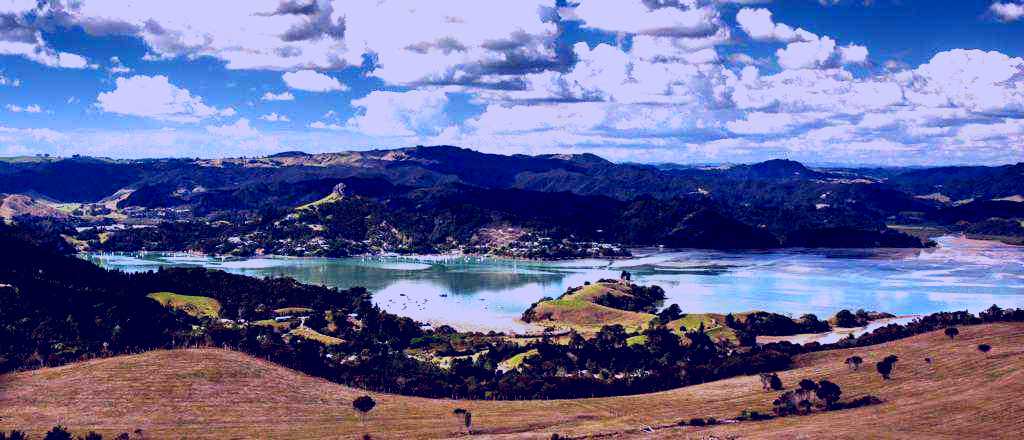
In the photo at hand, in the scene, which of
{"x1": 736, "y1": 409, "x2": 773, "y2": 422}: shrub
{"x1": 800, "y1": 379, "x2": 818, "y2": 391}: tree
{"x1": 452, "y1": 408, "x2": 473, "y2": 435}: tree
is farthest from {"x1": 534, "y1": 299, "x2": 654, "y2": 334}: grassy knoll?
{"x1": 452, "y1": 408, "x2": 473, "y2": 435}: tree

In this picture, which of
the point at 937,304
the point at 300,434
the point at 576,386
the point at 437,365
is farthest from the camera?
the point at 937,304

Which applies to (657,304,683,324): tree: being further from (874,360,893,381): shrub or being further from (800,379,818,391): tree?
(800,379,818,391): tree

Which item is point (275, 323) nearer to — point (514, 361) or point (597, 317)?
point (514, 361)

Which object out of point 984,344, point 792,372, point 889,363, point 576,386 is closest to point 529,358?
point 576,386

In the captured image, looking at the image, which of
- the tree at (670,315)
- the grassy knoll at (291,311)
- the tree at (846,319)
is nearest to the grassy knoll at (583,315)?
the tree at (670,315)

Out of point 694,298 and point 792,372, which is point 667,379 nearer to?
point 792,372

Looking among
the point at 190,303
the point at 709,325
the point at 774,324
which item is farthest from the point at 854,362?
the point at 190,303
